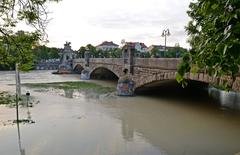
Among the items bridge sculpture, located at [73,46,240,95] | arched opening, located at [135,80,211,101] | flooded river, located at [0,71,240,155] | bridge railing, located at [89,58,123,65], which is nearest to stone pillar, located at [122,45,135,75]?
bridge sculpture, located at [73,46,240,95]

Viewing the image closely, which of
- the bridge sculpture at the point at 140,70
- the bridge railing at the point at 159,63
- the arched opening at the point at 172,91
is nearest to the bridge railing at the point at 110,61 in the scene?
the bridge sculpture at the point at 140,70

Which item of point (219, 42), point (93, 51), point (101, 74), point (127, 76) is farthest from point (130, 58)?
point (93, 51)

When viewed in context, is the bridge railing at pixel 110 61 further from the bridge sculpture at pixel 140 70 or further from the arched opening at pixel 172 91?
the arched opening at pixel 172 91

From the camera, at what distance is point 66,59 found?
76.3 meters

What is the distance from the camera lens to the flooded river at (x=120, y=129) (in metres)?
9.98

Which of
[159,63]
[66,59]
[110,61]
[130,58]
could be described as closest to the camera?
[159,63]

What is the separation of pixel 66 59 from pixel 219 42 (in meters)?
76.2

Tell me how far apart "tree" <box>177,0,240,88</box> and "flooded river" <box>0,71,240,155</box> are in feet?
26.7

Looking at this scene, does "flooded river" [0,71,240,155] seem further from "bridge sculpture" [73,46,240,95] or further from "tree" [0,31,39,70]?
"tree" [0,31,39,70]

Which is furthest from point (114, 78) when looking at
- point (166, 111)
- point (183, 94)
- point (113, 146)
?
point (113, 146)

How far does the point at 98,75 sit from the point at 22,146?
1496 inches

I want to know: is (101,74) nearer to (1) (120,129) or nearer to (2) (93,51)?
(2) (93,51)

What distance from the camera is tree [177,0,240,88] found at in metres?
1.45

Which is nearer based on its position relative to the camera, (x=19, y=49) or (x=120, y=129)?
(x=19, y=49)
